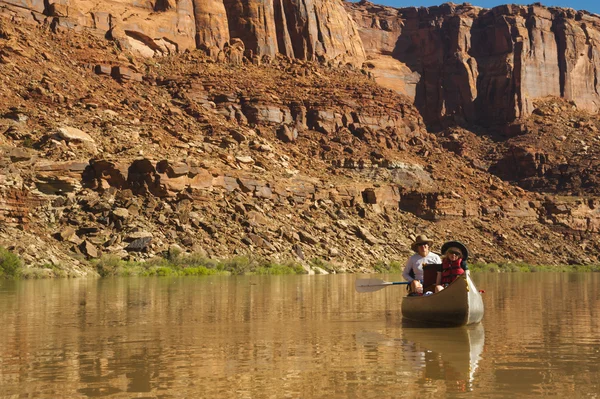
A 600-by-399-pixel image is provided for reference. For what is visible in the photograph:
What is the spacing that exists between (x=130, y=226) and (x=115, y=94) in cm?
2128

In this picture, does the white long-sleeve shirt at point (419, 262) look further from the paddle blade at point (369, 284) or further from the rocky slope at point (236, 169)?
the rocky slope at point (236, 169)

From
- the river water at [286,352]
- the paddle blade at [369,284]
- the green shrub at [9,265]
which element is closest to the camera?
the river water at [286,352]

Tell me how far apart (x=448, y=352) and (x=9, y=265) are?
28041mm

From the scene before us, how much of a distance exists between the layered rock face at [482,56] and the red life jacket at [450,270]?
3477 inches

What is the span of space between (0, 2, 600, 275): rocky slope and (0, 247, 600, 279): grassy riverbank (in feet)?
2.56

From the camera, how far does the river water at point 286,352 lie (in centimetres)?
923

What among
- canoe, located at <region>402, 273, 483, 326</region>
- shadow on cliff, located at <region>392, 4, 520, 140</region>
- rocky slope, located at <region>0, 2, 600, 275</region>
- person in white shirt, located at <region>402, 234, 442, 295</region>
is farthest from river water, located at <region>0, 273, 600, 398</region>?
shadow on cliff, located at <region>392, 4, 520, 140</region>

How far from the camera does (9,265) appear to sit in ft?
119

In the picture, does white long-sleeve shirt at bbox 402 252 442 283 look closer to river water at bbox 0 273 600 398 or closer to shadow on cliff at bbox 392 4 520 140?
river water at bbox 0 273 600 398

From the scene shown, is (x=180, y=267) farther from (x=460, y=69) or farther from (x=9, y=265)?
(x=460, y=69)

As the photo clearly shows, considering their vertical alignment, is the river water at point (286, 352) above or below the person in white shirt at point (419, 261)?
below

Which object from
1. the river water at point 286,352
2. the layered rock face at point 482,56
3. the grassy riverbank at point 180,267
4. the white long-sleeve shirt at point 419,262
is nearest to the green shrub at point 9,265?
the grassy riverbank at point 180,267

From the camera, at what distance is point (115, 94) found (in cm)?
6562

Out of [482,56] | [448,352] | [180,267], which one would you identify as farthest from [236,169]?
[482,56]
